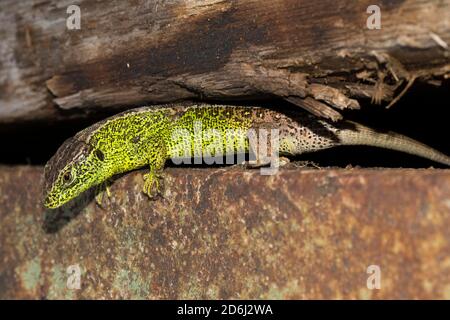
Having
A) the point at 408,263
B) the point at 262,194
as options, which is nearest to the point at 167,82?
the point at 262,194

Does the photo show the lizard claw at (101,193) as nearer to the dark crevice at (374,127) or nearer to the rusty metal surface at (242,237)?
the rusty metal surface at (242,237)

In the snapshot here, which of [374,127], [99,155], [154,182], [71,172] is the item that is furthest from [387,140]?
[71,172]

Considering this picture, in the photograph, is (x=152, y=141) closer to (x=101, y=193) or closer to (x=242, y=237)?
(x=101, y=193)

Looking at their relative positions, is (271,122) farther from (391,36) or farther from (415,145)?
(391,36)

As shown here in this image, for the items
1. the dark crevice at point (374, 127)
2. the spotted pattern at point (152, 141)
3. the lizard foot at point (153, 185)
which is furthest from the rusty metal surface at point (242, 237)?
the dark crevice at point (374, 127)

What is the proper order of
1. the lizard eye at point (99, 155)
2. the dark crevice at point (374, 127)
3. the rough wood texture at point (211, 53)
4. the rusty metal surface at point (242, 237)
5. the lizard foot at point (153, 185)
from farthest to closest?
the lizard eye at point (99, 155) → the lizard foot at point (153, 185) → the dark crevice at point (374, 127) → the rough wood texture at point (211, 53) → the rusty metal surface at point (242, 237)

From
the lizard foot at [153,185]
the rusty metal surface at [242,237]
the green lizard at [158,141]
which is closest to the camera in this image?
the rusty metal surface at [242,237]
